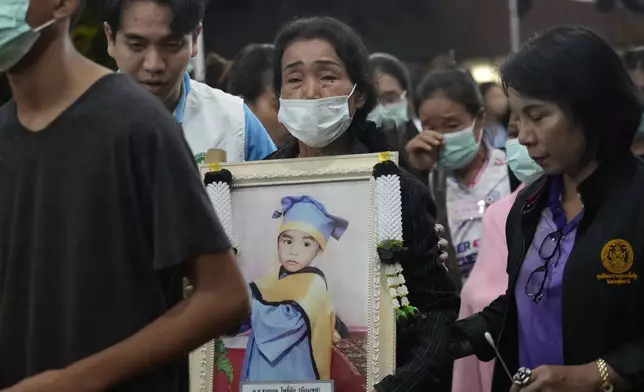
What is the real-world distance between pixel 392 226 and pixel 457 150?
223cm

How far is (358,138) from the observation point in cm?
332

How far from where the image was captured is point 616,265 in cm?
269

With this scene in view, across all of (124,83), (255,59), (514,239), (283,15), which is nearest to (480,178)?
(255,59)

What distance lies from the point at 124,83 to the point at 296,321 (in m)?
1.16

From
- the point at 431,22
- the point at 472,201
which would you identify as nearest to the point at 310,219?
the point at 472,201

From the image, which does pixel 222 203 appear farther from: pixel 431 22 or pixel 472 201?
pixel 431 22

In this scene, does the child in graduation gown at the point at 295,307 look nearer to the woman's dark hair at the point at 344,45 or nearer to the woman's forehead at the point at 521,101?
the woman's dark hair at the point at 344,45

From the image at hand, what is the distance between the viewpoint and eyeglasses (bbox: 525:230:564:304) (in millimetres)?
2855

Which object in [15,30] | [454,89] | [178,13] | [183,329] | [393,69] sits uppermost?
[393,69]

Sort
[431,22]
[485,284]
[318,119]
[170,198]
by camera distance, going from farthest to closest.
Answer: [431,22] < [485,284] < [318,119] < [170,198]

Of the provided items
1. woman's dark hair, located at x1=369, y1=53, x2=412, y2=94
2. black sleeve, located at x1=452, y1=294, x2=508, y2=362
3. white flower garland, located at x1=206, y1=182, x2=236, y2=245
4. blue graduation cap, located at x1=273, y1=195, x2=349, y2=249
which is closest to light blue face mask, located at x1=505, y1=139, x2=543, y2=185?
black sleeve, located at x1=452, y1=294, x2=508, y2=362

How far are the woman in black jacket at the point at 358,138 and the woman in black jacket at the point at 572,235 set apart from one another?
97 millimetres

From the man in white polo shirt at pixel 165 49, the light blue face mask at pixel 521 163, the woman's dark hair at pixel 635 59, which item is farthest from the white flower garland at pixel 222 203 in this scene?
the woman's dark hair at pixel 635 59

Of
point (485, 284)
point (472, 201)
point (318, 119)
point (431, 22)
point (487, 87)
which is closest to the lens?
point (318, 119)
